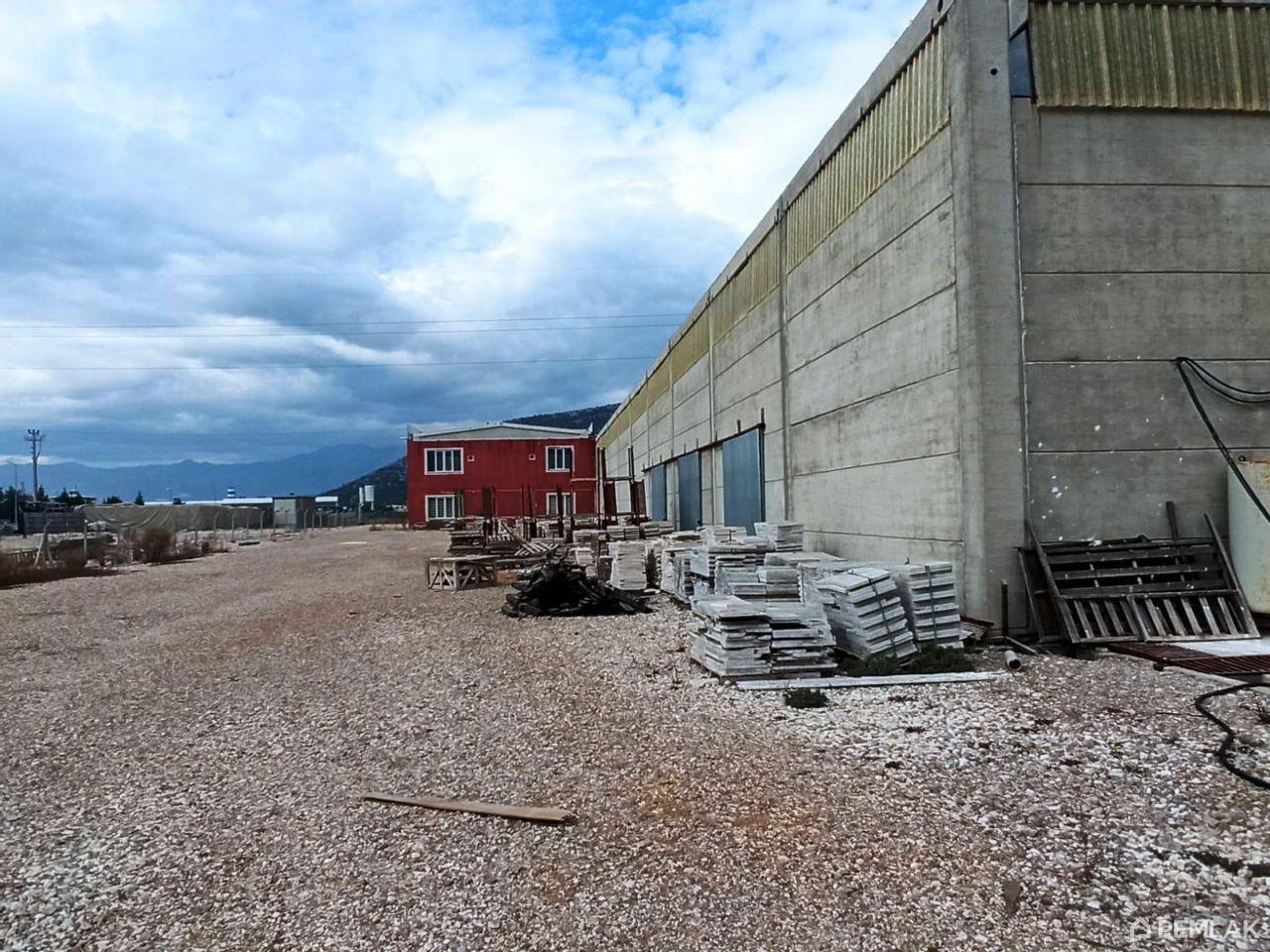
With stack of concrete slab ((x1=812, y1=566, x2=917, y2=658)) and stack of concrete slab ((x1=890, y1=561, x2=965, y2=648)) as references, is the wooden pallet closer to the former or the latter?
stack of concrete slab ((x1=812, y1=566, x2=917, y2=658))

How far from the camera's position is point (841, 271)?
13.0 m

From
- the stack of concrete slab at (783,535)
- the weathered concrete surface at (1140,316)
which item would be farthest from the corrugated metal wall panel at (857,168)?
the stack of concrete slab at (783,535)

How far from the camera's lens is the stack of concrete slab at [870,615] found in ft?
27.3

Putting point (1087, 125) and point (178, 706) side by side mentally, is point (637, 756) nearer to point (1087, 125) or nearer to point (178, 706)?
point (178, 706)

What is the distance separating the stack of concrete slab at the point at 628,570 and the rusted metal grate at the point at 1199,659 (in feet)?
28.2

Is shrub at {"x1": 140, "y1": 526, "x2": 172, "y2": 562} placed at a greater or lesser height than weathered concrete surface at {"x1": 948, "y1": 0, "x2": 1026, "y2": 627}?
lesser

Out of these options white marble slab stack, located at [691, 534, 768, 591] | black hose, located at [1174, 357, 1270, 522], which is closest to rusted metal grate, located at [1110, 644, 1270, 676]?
black hose, located at [1174, 357, 1270, 522]

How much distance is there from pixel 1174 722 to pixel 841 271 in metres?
8.67

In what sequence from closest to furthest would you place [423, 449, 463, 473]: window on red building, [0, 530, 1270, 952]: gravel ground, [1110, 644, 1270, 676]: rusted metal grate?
1. [0, 530, 1270, 952]: gravel ground
2. [1110, 644, 1270, 676]: rusted metal grate
3. [423, 449, 463, 473]: window on red building

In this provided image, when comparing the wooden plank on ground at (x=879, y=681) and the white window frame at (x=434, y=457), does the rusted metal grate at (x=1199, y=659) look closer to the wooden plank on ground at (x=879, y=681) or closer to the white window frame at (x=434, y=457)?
the wooden plank on ground at (x=879, y=681)

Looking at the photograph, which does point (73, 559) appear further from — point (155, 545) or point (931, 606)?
point (931, 606)

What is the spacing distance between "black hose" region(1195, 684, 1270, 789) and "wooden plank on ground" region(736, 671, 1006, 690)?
162cm

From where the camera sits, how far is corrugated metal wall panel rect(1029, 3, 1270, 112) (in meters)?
9.66

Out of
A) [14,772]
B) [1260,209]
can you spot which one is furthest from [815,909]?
[1260,209]
